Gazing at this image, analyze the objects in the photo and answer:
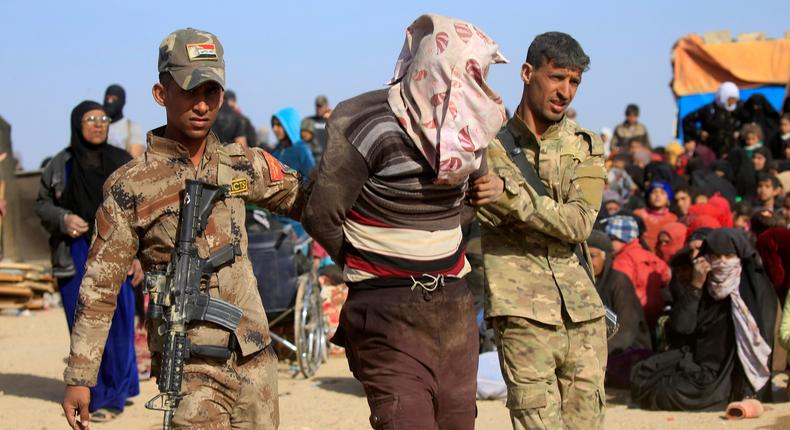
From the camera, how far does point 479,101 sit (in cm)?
401

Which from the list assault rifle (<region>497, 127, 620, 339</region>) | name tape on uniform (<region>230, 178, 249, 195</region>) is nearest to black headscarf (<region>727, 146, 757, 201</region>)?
assault rifle (<region>497, 127, 620, 339</region>)

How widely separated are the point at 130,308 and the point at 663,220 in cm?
618

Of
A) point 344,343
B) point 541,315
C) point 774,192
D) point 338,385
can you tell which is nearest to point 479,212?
point 541,315

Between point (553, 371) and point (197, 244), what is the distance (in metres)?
1.79

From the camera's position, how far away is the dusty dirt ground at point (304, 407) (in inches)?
323

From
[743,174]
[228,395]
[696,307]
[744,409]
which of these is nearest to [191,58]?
[228,395]

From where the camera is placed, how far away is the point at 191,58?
4.07 m

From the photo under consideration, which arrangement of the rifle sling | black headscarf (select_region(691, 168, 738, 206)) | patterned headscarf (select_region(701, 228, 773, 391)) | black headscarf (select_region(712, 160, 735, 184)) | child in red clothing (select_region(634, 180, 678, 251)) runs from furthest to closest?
black headscarf (select_region(712, 160, 735, 184)) < black headscarf (select_region(691, 168, 738, 206)) < child in red clothing (select_region(634, 180, 678, 251)) < patterned headscarf (select_region(701, 228, 773, 391)) < the rifle sling

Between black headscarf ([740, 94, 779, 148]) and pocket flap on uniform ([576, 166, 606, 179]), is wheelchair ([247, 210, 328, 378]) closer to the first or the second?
pocket flap on uniform ([576, 166, 606, 179])

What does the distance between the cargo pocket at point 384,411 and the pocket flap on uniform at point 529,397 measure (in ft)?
3.61

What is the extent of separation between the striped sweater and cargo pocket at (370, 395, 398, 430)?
415 millimetres

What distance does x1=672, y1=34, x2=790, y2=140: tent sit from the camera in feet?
66.8

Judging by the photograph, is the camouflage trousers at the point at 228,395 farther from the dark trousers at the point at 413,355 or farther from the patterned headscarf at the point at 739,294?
the patterned headscarf at the point at 739,294

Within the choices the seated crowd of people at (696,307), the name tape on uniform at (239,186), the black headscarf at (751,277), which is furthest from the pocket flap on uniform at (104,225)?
the black headscarf at (751,277)
